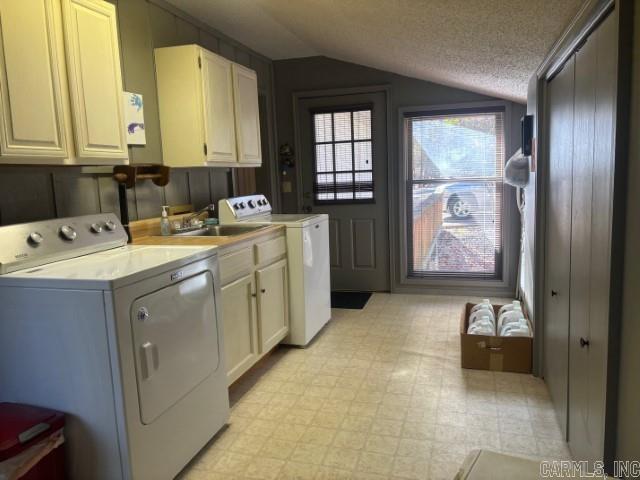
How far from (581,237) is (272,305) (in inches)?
77.4

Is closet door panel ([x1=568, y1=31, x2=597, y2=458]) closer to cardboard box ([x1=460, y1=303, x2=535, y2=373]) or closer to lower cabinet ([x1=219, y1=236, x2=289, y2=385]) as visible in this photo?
cardboard box ([x1=460, y1=303, x2=535, y2=373])

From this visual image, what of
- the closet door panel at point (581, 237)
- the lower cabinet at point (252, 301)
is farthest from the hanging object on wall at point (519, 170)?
the lower cabinet at point (252, 301)

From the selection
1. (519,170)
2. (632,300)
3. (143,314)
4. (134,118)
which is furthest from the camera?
(519,170)

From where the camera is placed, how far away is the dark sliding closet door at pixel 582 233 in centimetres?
145

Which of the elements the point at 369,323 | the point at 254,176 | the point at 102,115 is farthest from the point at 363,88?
the point at 102,115

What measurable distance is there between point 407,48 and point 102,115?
2.03m

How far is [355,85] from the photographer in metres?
4.75

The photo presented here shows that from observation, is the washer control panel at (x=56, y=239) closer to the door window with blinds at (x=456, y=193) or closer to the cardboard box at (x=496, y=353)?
the cardboard box at (x=496, y=353)

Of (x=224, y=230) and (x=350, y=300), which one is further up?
(x=224, y=230)

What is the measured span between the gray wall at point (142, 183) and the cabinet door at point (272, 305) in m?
0.83

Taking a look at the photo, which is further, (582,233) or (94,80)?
(94,80)

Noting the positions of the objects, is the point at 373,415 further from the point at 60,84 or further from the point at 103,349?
the point at 60,84

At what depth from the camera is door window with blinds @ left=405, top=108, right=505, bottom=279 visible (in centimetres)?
454

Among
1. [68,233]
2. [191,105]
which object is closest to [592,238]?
[68,233]
